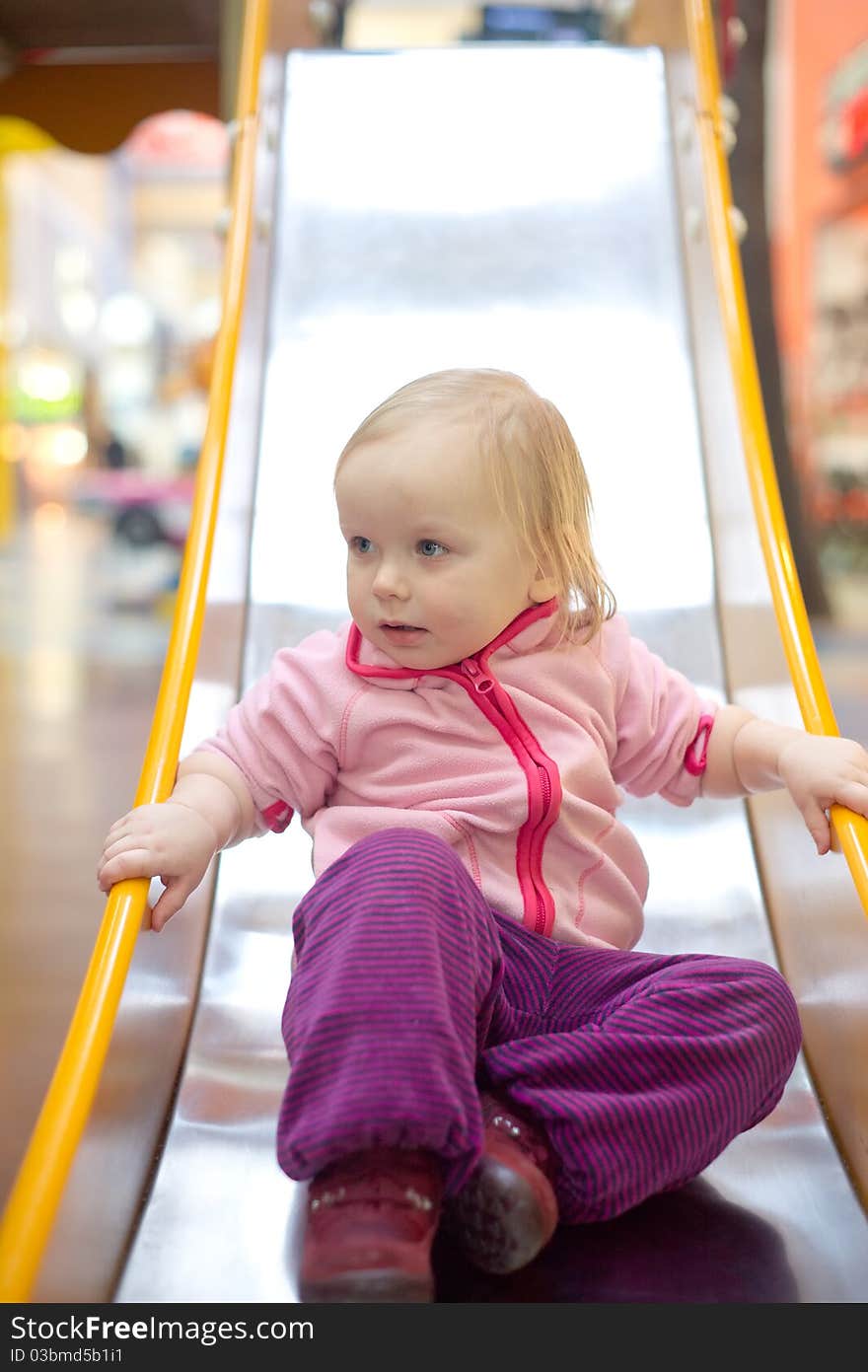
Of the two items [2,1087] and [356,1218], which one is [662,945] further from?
[2,1087]

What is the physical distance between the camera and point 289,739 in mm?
1074

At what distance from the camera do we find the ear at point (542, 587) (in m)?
1.08

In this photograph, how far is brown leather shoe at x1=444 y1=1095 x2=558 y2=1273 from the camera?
820 millimetres

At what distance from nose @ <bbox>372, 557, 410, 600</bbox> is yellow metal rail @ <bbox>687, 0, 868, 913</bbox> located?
13.9 inches

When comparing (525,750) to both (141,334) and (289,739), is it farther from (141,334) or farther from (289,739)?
(141,334)

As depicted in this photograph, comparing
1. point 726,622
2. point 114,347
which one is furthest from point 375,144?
point 114,347

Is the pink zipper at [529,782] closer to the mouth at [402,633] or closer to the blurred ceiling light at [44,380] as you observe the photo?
the mouth at [402,633]

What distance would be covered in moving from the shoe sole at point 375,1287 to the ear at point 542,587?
0.51 m

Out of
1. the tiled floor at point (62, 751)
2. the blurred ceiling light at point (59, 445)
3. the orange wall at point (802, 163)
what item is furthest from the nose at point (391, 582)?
the blurred ceiling light at point (59, 445)

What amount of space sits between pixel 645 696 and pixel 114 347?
814cm

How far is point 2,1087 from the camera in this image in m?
1.50

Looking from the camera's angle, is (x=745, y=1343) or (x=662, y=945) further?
(x=662, y=945)

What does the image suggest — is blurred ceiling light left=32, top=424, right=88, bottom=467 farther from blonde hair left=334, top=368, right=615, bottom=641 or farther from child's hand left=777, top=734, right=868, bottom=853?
child's hand left=777, top=734, right=868, bottom=853

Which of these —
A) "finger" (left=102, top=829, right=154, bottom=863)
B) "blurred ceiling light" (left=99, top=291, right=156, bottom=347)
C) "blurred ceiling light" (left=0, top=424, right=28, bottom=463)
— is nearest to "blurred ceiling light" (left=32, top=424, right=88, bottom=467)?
"blurred ceiling light" (left=0, top=424, right=28, bottom=463)
